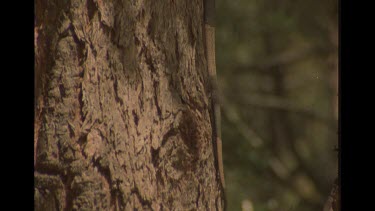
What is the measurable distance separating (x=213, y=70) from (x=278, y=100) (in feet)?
0.60

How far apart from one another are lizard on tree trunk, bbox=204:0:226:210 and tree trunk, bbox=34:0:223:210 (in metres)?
0.09

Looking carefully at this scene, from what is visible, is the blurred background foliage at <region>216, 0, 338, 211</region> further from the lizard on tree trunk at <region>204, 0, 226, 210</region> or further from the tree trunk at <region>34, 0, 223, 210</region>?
the tree trunk at <region>34, 0, 223, 210</region>

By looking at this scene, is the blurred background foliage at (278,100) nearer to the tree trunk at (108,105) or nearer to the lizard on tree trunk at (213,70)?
the lizard on tree trunk at (213,70)

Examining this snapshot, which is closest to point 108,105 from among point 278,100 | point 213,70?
point 213,70

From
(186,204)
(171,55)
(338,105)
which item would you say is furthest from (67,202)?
(338,105)

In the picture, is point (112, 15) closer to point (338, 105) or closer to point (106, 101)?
point (106, 101)

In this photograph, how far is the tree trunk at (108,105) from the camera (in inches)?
42.3

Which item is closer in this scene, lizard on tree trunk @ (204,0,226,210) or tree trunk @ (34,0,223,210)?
tree trunk @ (34,0,223,210)

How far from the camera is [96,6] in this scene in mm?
1073

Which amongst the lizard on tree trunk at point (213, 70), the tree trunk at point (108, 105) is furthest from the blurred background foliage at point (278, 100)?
the tree trunk at point (108, 105)

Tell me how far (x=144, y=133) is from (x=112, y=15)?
27 centimetres

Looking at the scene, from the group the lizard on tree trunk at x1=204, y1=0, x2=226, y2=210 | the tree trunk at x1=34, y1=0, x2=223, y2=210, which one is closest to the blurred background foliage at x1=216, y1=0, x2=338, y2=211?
the lizard on tree trunk at x1=204, y1=0, x2=226, y2=210

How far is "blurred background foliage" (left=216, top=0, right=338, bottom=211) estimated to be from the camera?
3.91 feet

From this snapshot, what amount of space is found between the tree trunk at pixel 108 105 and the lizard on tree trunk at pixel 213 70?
90 millimetres
